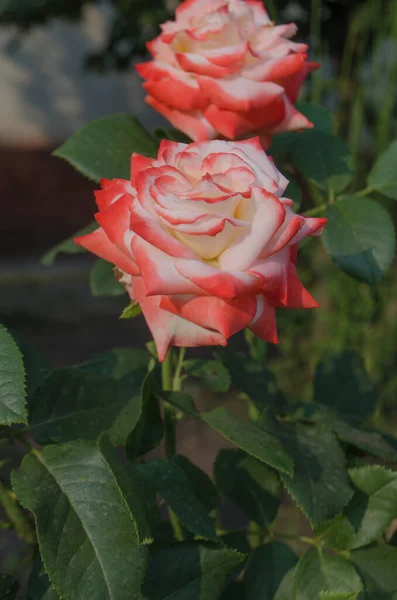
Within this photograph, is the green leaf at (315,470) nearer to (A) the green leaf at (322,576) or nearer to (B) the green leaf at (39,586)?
(A) the green leaf at (322,576)

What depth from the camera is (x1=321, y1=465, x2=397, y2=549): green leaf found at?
550 millimetres

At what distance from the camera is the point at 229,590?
1.90ft

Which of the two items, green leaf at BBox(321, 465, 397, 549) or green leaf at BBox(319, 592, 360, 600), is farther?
green leaf at BBox(321, 465, 397, 549)

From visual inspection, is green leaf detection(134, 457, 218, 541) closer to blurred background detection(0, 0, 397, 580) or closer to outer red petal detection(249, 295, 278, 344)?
outer red petal detection(249, 295, 278, 344)

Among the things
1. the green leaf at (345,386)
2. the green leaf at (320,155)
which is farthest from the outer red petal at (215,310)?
the green leaf at (345,386)

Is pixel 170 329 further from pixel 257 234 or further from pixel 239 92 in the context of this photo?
pixel 239 92

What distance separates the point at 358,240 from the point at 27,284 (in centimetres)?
281

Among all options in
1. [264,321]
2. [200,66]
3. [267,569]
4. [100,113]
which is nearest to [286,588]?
[267,569]

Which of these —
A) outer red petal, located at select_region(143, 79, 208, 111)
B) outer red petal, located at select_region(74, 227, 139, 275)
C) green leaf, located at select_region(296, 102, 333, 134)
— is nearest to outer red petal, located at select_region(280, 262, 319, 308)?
outer red petal, located at select_region(74, 227, 139, 275)

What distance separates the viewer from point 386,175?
72 centimetres

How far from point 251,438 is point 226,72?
1.05ft

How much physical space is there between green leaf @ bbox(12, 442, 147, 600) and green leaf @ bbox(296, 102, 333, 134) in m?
0.46

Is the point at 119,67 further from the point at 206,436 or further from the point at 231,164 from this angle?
the point at 231,164

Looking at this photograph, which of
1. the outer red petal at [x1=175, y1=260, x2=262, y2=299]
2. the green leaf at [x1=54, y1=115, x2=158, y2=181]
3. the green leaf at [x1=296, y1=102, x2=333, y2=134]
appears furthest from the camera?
the green leaf at [x1=296, y1=102, x2=333, y2=134]
